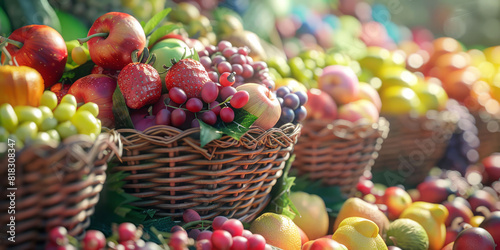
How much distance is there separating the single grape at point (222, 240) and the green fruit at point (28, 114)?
36 centimetres

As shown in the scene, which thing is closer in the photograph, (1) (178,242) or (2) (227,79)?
(1) (178,242)

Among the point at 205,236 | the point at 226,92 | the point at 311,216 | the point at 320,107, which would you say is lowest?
the point at 311,216

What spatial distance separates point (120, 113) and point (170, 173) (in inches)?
6.7

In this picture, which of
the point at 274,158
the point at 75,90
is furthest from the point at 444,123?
the point at 75,90

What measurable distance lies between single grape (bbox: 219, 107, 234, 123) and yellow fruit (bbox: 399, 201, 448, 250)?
2.26ft

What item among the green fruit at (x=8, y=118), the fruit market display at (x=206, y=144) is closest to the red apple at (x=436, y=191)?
the fruit market display at (x=206, y=144)

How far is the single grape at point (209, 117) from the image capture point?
2.78 feet

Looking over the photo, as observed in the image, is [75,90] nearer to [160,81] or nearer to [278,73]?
[160,81]

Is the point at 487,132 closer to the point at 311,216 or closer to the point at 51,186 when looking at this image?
the point at 311,216

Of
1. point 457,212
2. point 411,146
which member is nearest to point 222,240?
point 457,212

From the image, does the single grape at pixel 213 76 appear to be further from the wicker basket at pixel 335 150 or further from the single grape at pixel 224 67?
the wicker basket at pixel 335 150

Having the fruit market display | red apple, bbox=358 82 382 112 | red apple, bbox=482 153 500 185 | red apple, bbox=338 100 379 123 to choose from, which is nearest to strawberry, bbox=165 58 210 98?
the fruit market display

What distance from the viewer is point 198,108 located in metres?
0.85

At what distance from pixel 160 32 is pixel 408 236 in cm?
89
